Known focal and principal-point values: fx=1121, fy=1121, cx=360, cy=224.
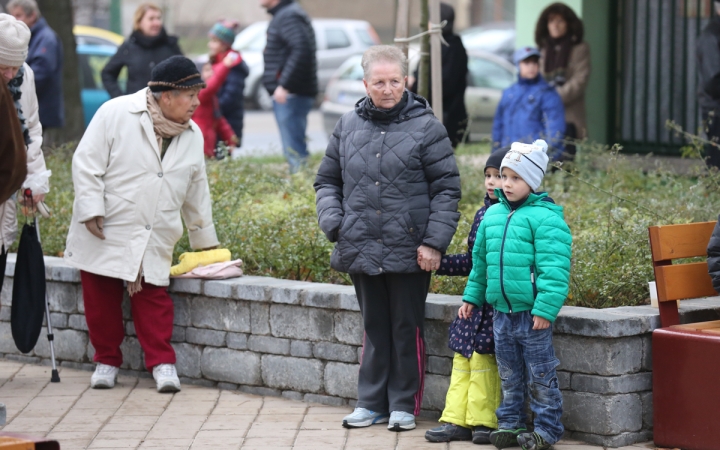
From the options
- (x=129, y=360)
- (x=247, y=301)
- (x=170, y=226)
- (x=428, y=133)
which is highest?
(x=428, y=133)

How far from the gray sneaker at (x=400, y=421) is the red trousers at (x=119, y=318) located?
1.49m

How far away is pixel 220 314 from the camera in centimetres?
623

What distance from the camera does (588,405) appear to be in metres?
5.06

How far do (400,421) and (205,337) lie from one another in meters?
1.49

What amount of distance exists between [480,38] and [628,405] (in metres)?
20.9

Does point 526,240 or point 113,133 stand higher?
point 113,133

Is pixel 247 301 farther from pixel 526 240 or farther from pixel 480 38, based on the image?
pixel 480 38

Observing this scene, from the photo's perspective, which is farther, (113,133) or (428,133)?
(113,133)

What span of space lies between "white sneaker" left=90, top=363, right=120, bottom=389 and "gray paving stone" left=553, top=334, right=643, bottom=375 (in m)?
2.56

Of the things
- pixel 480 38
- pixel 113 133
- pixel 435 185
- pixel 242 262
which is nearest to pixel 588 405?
pixel 435 185

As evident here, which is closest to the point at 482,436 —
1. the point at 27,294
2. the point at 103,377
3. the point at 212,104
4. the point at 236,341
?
the point at 236,341

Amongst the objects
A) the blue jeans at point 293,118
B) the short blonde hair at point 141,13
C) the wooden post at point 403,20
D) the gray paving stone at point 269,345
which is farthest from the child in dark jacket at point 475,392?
the short blonde hair at point 141,13

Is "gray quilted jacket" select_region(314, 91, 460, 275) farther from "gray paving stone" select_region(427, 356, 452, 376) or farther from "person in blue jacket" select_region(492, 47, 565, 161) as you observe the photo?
"person in blue jacket" select_region(492, 47, 565, 161)

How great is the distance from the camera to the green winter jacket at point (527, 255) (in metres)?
4.75
